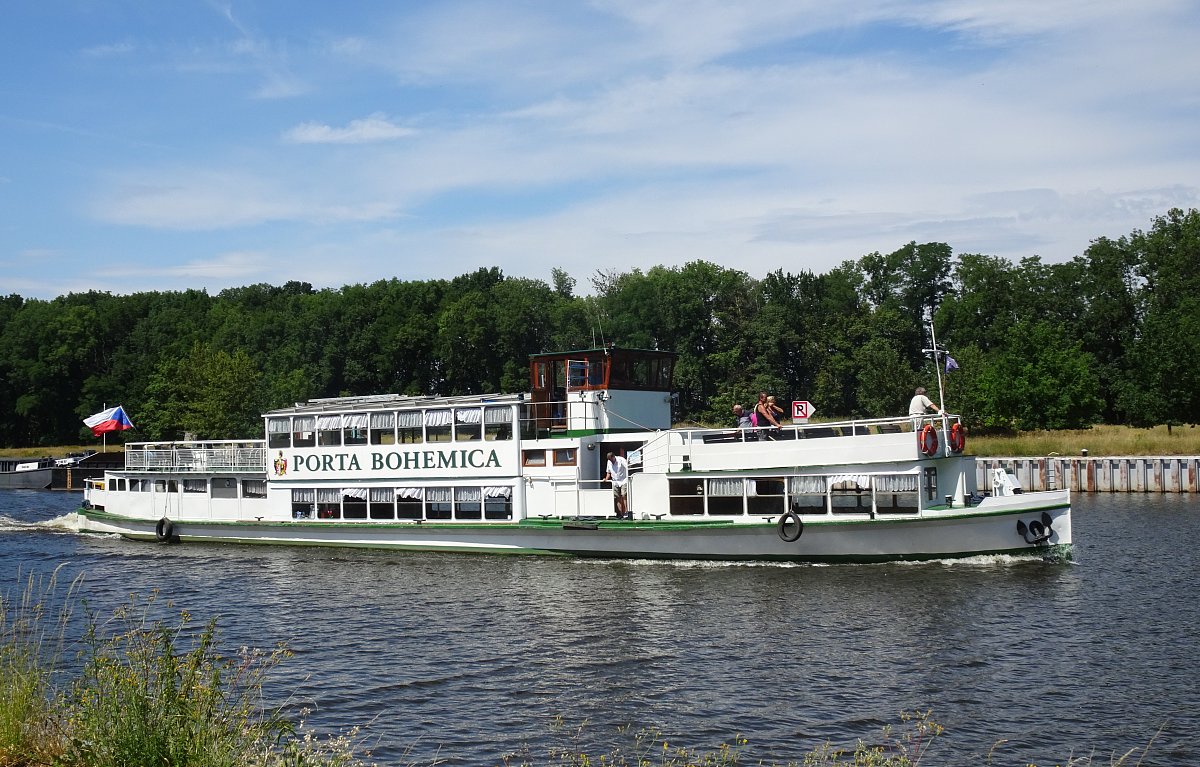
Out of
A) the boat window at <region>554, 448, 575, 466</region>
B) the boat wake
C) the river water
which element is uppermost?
the boat window at <region>554, 448, 575, 466</region>

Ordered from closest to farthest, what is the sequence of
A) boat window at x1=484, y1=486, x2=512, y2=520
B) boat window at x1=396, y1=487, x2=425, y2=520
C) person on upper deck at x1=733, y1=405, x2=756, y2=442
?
person on upper deck at x1=733, y1=405, x2=756, y2=442, boat window at x1=484, y1=486, x2=512, y2=520, boat window at x1=396, y1=487, x2=425, y2=520

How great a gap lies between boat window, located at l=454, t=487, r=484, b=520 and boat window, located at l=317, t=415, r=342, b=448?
5834 mm

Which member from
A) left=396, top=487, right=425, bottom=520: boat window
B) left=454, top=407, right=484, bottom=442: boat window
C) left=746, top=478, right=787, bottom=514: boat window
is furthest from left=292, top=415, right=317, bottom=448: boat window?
left=746, top=478, right=787, bottom=514: boat window

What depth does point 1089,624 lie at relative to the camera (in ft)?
79.2

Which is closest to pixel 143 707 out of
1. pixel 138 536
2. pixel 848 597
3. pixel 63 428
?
pixel 848 597

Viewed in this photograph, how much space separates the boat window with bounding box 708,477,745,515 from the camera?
1278 inches

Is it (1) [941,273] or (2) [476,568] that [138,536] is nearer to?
(2) [476,568]

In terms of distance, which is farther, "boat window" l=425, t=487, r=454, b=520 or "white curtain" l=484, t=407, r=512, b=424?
"boat window" l=425, t=487, r=454, b=520

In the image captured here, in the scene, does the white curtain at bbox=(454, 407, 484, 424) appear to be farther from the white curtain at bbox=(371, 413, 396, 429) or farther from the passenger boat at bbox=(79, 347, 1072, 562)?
the white curtain at bbox=(371, 413, 396, 429)

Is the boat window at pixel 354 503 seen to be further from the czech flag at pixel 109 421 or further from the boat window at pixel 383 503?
the czech flag at pixel 109 421

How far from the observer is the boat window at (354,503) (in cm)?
3922

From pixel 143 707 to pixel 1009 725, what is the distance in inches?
546

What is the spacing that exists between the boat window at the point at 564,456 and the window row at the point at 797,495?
401 centimetres

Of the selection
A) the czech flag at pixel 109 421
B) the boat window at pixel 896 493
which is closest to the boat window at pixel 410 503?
the boat window at pixel 896 493
